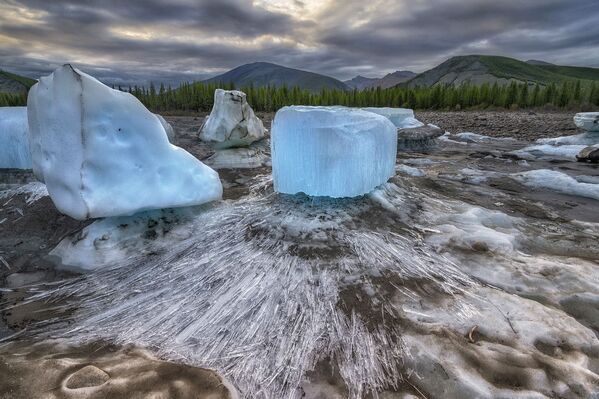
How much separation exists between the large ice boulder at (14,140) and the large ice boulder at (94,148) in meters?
2.21

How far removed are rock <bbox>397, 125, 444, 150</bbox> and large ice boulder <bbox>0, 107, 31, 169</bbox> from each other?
7566mm

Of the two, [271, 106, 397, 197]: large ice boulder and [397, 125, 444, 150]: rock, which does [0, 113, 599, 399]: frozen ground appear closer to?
[271, 106, 397, 197]: large ice boulder

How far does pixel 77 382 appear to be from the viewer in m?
1.72

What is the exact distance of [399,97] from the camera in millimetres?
19141

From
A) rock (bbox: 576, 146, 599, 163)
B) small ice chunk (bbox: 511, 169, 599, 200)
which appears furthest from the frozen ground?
rock (bbox: 576, 146, 599, 163)

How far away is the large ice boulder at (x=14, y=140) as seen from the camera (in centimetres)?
520

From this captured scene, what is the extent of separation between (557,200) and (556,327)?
310cm

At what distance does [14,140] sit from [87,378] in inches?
202

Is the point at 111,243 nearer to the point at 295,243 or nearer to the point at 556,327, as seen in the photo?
the point at 295,243

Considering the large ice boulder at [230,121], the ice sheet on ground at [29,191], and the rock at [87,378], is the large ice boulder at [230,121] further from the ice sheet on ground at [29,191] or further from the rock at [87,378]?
the rock at [87,378]

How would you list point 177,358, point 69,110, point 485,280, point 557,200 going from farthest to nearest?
1. point 557,200
2. point 69,110
3. point 485,280
4. point 177,358

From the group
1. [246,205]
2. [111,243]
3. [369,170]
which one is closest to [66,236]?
[111,243]

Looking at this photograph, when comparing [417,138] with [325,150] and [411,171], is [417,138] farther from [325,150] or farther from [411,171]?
[325,150]

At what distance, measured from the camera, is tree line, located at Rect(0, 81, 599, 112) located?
588 inches
